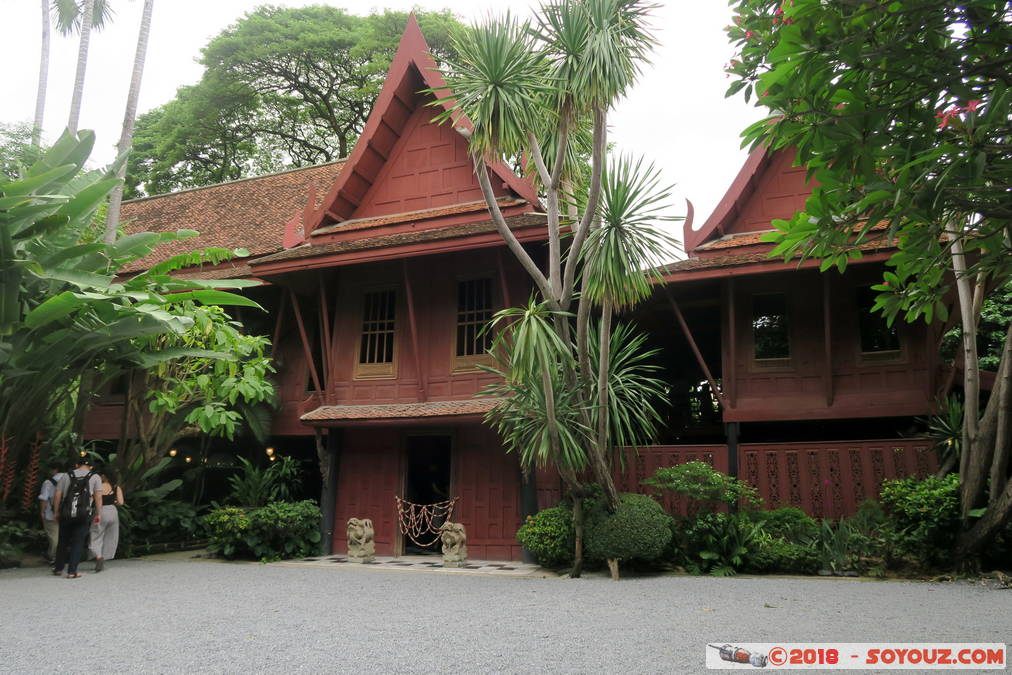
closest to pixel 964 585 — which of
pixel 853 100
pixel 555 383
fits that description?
pixel 555 383

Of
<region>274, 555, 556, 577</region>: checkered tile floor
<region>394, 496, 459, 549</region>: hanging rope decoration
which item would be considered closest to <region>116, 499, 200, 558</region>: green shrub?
<region>274, 555, 556, 577</region>: checkered tile floor

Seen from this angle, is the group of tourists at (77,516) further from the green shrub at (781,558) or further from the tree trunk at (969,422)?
the tree trunk at (969,422)

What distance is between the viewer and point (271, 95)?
2711 cm

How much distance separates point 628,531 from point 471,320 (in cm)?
506

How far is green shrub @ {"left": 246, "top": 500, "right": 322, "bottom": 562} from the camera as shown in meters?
11.8

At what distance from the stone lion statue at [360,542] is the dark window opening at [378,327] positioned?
9.72ft

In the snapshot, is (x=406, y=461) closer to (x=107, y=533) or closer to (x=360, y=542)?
(x=360, y=542)

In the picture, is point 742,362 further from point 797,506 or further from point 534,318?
point 534,318

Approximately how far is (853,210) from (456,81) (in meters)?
5.52

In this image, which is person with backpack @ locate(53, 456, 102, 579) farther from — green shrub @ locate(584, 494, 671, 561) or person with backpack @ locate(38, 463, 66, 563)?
green shrub @ locate(584, 494, 671, 561)

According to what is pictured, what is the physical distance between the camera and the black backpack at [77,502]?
380 inches

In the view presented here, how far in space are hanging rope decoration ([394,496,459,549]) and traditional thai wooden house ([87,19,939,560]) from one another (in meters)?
0.24

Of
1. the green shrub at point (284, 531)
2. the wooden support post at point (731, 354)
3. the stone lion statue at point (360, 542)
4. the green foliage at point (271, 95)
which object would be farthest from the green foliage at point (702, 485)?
the green foliage at point (271, 95)

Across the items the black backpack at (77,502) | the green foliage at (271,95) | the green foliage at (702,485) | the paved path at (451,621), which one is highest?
the green foliage at (271,95)
